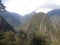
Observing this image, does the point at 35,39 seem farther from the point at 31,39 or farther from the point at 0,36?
the point at 0,36

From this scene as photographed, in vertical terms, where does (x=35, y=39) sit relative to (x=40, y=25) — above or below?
below

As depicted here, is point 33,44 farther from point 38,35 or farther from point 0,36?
point 0,36

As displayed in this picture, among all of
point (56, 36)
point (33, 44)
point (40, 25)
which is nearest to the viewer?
point (33, 44)

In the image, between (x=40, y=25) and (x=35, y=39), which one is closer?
(x=35, y=39)

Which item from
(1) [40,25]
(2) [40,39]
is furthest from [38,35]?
(1) [40,25]

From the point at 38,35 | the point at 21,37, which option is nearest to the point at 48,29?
the point at 21,37

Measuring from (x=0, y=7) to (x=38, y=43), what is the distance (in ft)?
28.6

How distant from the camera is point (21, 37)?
148 feet

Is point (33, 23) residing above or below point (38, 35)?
above

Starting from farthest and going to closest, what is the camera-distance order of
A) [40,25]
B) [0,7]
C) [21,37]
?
1. [40,25]
2. [21,37]
3. [0,7]

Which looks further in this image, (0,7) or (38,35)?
(38,35)

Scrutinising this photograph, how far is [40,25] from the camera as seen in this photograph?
194 m

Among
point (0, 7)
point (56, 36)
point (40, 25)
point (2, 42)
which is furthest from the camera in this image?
point (40, 25)

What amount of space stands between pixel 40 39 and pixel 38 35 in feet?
2.39
